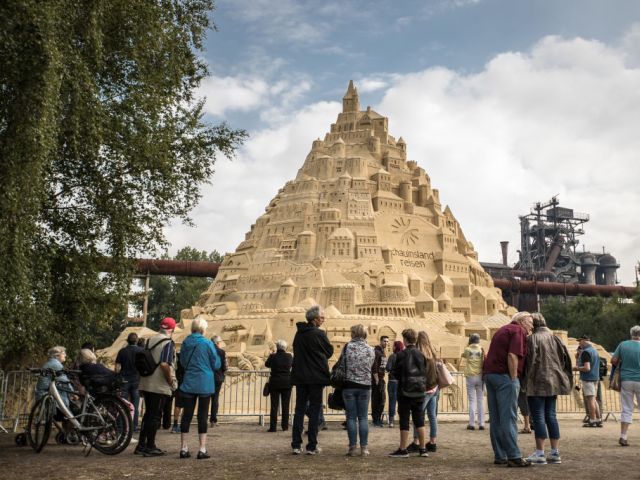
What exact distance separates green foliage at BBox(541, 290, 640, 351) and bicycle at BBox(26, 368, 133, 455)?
181ft

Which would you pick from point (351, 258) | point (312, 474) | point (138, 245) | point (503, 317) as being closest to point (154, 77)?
point (138, 245)

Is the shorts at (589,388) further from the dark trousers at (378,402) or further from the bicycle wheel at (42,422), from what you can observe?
the bicycle wheel at (42,422)

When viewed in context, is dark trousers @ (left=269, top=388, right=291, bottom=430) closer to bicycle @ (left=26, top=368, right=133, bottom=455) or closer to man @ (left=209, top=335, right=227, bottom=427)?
man @ (left=209, top=335, right=227, bottom=427)

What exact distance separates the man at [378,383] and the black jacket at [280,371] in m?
2.10

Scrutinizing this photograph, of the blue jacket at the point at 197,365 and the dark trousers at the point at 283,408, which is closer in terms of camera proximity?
the blue jacket at the point at 197,365

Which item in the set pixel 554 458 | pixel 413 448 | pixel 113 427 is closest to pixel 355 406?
pixel 413 448

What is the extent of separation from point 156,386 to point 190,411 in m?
0.81

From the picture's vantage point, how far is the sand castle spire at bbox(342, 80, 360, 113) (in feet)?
238

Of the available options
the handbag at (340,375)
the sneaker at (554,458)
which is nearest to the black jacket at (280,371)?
the handbag at (340,375)

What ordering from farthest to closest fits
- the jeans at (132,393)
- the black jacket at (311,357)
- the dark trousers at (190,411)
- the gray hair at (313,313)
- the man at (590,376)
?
the man at (590,376) < the jeans at (132,393) < the gray hair at (313,313) < the black jacket at (311,357) < the dark trousers at (190,411)

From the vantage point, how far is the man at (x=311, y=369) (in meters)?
10.8

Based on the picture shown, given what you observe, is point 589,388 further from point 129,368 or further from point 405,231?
point 405,231

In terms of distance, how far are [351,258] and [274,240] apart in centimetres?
879

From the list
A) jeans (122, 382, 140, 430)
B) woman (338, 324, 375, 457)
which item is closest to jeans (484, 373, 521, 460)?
woman (338, 324, 375, 457)
